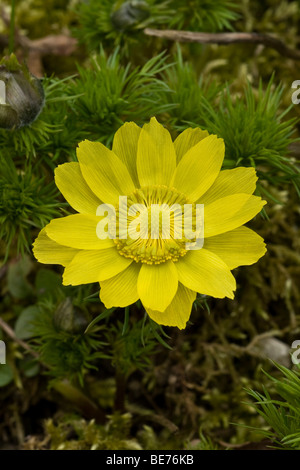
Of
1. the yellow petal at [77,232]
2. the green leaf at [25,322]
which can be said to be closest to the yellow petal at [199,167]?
the yellow petal at [77,232]

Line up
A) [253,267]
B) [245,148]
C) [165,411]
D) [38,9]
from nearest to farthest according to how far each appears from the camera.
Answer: [245,148] < [165,411] < [253,267] < [38,9]

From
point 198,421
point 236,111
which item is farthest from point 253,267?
point 236,111

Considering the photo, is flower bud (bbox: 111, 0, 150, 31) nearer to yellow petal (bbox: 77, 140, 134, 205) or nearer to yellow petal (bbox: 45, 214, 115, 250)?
yellow petal (bbox: 77, 140, 134, 205)

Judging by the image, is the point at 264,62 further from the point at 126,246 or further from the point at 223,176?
the point at 126,246

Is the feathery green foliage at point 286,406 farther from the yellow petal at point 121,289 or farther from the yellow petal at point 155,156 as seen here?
the yellow petal at point 155,156

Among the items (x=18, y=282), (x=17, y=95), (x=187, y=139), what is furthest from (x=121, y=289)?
(x=18, y=282)

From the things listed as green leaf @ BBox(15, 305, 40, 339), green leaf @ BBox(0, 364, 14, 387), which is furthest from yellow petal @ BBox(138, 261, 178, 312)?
green leaf @ BBox(0, 364, 14, 387)
